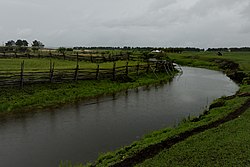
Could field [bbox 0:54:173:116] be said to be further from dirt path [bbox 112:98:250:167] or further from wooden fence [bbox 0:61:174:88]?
dirt path [bbox 112:98:250:167]

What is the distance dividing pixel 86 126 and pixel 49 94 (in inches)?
274

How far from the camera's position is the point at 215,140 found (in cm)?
1040

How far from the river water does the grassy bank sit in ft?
4.48

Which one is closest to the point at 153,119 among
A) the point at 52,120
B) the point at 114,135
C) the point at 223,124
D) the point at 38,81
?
the point at 114,135

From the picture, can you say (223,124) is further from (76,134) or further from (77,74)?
(77,74)

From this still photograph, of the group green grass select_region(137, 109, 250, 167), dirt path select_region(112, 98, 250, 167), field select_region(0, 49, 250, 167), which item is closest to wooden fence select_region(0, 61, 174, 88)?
field select_region(0, 49, 250, 167)

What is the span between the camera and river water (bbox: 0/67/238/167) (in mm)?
11312

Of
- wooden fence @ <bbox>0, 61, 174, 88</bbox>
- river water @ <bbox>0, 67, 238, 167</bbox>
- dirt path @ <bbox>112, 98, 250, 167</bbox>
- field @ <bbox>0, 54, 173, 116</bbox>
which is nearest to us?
dirt path @ <bbox>112, 98, 250, 167</bbox>

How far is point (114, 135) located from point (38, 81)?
11117 mm

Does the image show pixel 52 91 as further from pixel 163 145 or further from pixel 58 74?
pixel 163 145

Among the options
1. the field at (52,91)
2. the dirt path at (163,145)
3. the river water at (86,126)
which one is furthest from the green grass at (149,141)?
the field at (52,91)

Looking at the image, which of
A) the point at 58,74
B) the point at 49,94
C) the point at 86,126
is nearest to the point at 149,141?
the point at 86,126

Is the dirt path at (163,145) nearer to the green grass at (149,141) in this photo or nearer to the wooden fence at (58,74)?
the green grass at (149,141)

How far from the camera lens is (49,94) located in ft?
68.0
